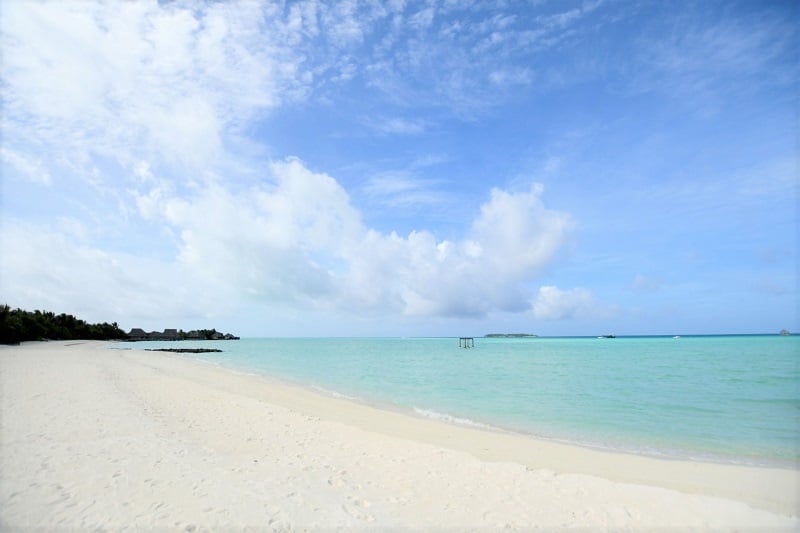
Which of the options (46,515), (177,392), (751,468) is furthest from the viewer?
(177,392)

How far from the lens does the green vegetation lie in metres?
55.8

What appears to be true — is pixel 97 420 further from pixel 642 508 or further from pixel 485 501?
pixel 642 508

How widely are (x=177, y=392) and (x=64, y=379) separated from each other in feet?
22.2

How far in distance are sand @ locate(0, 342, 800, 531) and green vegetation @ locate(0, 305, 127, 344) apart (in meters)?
60.5

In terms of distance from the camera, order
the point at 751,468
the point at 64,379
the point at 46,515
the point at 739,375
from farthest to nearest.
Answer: the point at 739,375
the point at 64,379
the point at 751,468
the point at 46,515

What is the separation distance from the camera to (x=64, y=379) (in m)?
20.0

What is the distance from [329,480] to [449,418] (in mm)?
9487

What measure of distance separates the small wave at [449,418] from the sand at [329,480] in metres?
1.64

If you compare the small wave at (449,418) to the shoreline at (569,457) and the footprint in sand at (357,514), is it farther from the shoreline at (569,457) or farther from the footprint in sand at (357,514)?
the footprint in sand at (357,514)

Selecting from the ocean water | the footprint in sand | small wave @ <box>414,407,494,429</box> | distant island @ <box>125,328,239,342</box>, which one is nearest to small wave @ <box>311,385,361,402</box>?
the ocean water

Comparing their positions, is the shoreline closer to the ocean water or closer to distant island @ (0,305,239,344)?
the ocean water

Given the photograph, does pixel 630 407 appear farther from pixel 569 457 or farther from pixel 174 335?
pixel 174 335

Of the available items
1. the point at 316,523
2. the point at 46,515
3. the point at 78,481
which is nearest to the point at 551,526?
the point at 316,523

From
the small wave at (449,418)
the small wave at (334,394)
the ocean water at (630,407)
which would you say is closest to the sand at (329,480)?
the small wave at (449,418)
